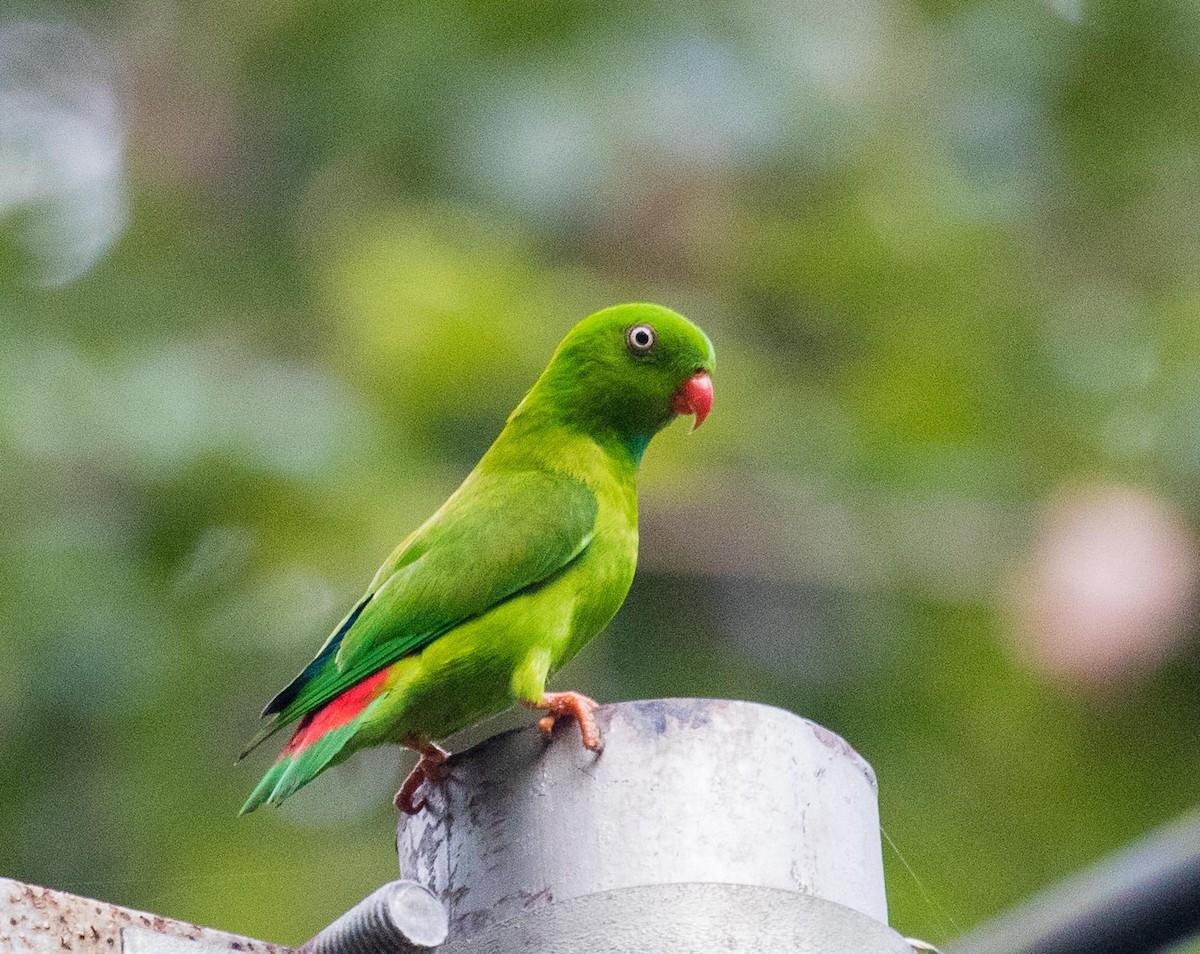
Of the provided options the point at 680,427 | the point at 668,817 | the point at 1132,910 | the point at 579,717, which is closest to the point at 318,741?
the point at 579,717

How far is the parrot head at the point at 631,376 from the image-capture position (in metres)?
4.20

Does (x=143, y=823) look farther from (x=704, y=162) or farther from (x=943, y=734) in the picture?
(x=704, y=162)

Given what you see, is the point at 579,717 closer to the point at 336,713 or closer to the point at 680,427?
the point at 336,713

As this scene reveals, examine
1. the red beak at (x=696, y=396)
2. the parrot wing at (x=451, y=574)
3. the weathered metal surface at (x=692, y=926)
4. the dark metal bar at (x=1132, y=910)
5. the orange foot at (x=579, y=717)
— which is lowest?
the dark metal bar at (x=1132, y=910)

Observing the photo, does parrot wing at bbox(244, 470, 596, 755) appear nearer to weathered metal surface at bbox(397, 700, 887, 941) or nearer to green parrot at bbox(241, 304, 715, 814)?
green parrot at bbox(241, 304, 715, 814)

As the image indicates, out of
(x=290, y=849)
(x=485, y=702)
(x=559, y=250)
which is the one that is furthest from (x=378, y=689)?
(x=559, y=250)

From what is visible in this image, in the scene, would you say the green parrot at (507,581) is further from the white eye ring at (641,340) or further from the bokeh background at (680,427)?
the bokeh background at (680,427)

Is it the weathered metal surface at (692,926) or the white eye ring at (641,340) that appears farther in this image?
the white eye ring at (641,340)

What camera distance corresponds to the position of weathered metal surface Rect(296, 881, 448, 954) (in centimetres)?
210

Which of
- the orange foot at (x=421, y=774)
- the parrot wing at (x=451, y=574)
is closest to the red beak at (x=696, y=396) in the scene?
the parrot wing at (x=451, y=574)

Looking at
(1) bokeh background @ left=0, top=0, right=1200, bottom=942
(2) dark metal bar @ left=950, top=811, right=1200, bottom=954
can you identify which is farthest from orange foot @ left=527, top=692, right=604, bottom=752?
(1) bokeh background @ left=0, top=0, right=1200, bottom=942

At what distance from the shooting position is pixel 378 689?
133 inches

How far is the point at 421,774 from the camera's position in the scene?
3.16m

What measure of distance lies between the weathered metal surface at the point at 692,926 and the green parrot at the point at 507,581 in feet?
2.07
